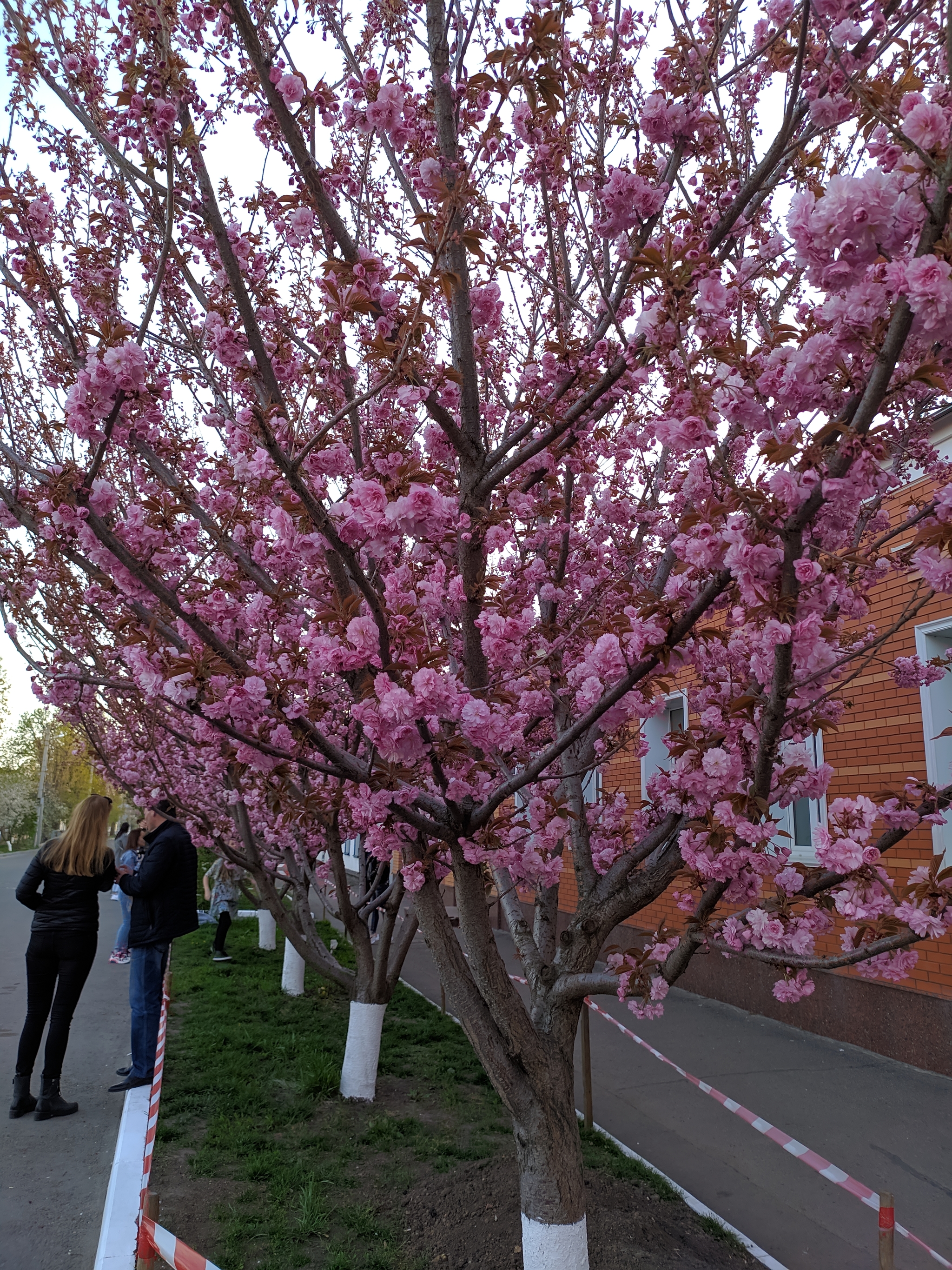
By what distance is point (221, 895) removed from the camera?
11031 mm

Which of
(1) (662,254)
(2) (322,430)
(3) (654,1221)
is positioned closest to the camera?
(1) (662,254)

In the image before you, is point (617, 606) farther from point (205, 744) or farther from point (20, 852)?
point (20, 852)

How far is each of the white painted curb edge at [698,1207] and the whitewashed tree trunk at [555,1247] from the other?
0.96m

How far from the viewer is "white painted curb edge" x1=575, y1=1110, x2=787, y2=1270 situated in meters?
3.69

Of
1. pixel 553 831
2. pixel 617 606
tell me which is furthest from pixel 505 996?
pixel 617 606

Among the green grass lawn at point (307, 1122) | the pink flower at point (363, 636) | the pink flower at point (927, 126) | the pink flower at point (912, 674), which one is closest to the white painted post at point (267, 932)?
the green grass lawn at point (307, 1122)

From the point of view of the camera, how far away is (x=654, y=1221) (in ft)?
12.8

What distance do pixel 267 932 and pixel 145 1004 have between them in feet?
20.2

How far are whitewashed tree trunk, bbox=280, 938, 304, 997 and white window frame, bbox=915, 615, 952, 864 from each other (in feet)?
20.0

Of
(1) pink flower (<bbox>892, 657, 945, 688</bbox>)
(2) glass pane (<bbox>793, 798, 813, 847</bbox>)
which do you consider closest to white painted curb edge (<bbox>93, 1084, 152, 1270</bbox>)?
(1) pink flower (<bbox>892, 657, 945, 688</bbox>)

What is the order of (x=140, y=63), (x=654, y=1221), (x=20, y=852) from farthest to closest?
(x=20, y=852) < (x=654, y=1221) < (x=140, y=63)

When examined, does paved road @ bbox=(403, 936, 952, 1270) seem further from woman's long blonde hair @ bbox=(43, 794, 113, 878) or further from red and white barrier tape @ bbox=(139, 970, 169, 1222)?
woman's long blonde hair @ bbox=(43, 794, 113, 878)

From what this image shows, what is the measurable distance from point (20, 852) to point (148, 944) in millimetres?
53000

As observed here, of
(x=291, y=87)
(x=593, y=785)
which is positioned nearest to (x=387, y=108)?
(x=291, y=87)
